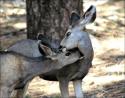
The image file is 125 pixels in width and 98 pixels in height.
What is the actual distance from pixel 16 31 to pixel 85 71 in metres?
6.30

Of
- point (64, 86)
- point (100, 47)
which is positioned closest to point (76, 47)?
point (64, 86)

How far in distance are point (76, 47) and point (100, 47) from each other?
203 inches

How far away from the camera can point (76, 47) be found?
6531 mm

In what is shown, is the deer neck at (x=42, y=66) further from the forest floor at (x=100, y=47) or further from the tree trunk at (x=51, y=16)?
the tree trunk at (x=51, y=16)

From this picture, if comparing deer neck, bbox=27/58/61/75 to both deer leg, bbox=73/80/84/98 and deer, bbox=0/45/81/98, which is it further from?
deer leg, bbox=73/80/84/98

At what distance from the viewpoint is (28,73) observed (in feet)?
21.2

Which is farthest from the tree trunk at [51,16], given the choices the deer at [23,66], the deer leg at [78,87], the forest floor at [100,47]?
the deer at [23,66]

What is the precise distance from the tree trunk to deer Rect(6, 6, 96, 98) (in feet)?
6.91

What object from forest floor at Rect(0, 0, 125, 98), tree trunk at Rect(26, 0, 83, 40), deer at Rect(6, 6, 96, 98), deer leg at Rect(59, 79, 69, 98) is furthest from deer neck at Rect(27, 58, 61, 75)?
tree trunk at Rect(26, 0, 83, 40)

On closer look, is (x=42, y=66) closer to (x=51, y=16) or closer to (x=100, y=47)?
(x=51, y=16)

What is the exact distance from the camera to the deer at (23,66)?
20.9 feet

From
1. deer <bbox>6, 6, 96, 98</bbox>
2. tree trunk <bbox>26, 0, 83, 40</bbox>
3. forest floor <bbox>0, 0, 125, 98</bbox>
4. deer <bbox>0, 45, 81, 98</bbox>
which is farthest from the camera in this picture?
tree trunk <bbox>26, 0, 83, 40</bbox>

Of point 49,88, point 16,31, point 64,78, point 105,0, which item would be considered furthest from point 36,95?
point 105,0

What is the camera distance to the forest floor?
8488 millimetres
